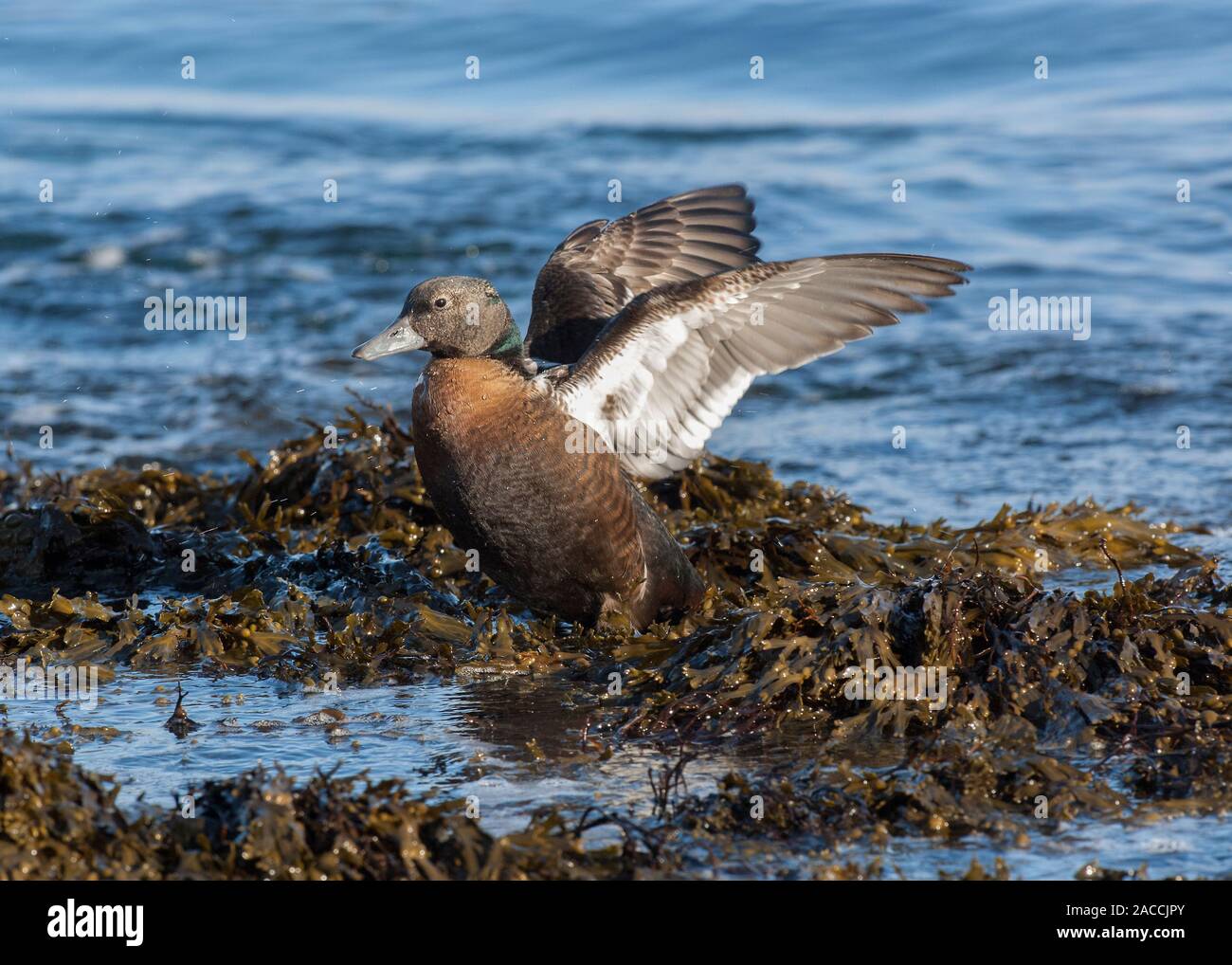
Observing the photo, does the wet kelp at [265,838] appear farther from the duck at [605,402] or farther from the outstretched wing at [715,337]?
the outstretched wing at [715,337]

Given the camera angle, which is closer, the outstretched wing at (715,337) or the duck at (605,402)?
the duck at (605,402)

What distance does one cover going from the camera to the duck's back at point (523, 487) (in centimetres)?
546

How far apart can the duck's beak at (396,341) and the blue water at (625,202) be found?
1.35 meters

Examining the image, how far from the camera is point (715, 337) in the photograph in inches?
230

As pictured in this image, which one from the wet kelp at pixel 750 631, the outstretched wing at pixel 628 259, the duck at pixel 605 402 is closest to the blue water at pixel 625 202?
the wet kelp at pixel 750 631

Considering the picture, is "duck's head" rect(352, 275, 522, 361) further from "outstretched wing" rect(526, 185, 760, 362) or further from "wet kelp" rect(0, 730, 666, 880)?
"wet kelp" rect(0, 730, 666, 880)

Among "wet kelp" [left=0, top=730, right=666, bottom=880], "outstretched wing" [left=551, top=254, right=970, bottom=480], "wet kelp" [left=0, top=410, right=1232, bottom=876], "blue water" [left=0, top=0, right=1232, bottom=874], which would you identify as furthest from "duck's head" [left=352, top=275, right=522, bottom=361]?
"wet kelp" [left=0, top=730, right=666, bottom=880]

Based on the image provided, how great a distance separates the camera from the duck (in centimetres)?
549

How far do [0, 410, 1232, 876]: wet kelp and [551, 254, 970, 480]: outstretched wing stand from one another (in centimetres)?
77

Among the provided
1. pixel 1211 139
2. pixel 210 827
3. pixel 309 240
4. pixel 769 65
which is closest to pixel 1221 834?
pixel 210 827

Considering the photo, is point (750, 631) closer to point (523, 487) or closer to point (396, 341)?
point (523, 487)

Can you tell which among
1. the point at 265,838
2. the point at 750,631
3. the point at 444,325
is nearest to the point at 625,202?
the point at 444,325
